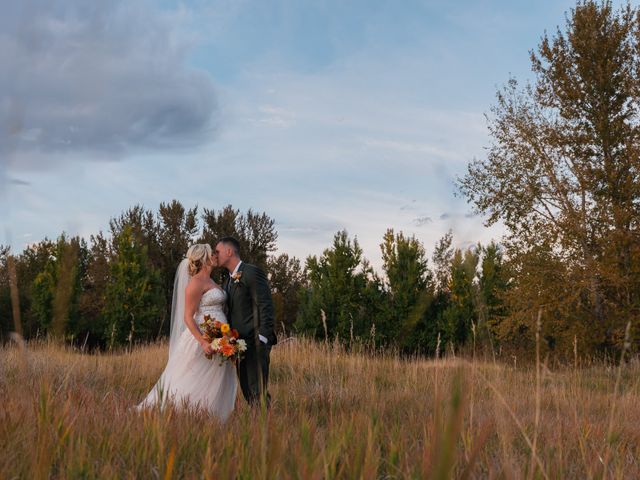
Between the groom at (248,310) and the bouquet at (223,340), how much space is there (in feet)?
0.83

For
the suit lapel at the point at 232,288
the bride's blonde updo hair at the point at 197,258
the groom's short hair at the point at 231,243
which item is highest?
the groom's short hair at the point at 231,243

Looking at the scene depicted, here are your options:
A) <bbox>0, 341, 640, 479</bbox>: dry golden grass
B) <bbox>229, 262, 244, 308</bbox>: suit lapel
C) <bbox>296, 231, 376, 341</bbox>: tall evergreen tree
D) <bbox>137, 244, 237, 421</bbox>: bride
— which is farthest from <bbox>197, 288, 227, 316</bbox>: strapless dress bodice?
<bbox>296, 231, 376, 341</bbox>: tall evergreen tree

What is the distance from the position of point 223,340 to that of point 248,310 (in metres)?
0.71

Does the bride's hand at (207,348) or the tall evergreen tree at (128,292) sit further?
the tall evergreen tree at (128,292)

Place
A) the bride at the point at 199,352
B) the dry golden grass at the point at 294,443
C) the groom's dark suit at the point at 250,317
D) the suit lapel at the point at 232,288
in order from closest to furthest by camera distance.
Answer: the dry golden grass at the point at 294,443
the groom's dark suit at the point at 250,317
the bride at the point at 199,352
the suit lapel at the point at 232,288

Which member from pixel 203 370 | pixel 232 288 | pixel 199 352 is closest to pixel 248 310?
pixel 232 288

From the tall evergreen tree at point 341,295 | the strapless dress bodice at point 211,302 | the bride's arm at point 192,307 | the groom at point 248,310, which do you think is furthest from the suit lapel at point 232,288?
the tall evergreen tree at point 341,295

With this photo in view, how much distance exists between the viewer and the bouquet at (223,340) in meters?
6.67

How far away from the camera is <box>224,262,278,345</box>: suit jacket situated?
7.03 meters

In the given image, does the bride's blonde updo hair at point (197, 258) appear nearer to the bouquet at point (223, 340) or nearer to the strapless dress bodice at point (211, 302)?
the strapless dress bodice at point (211, 302)

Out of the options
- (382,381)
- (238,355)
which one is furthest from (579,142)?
(238,355)

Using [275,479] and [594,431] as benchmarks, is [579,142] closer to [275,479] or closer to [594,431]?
[594,431]

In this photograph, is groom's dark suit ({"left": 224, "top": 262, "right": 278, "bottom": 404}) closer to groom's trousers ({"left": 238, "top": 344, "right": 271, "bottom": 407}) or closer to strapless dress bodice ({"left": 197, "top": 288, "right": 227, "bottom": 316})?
groom's trousers ({"left": 238, "top": 344, "right": 271, "bottom": 407})

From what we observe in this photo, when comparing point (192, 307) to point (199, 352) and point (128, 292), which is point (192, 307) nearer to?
point (199, 352)
